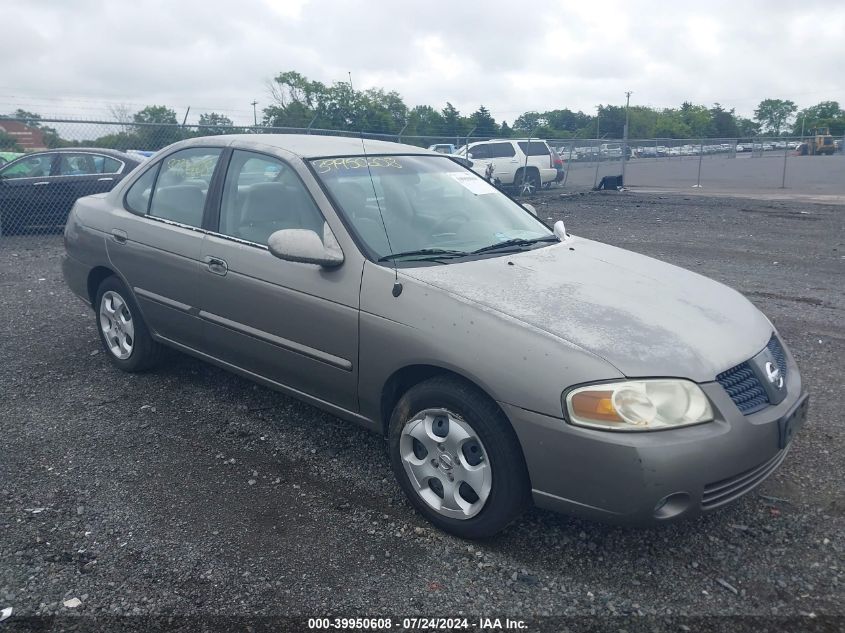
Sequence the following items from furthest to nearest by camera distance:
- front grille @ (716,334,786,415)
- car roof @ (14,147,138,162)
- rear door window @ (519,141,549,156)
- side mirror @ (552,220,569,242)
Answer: rear door window @ (519,141,549,156) → car roof @ (14,147,138,162) → side mirror @ (552,220,569,242) → front grille @ (716,334,786,415)

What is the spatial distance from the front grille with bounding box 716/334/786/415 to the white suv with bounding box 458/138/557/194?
19676mm

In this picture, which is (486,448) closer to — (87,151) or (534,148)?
(87,151)

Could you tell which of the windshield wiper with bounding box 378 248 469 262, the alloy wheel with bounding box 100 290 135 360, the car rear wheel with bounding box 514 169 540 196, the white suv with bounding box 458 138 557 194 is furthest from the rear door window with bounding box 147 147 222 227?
the white suv with bounding box 458 138 557 194

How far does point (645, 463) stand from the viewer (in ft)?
8.96

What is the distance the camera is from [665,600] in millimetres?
2850

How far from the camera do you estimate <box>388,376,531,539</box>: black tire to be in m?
3.00

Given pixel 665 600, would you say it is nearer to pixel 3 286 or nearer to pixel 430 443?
pixel 430 443

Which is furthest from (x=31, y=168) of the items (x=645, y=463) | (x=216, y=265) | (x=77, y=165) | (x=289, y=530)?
(x=645, y=463)

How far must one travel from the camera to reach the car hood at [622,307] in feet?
9.68

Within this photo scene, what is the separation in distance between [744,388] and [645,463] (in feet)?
2.07

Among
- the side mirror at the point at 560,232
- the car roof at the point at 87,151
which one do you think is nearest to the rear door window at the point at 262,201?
the side mirror at the point at 560,232

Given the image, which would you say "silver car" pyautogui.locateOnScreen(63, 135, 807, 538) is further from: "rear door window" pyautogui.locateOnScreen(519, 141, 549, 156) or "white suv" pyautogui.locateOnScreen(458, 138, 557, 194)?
"rear door window" pyautogui.locateOnScreen(519, 141, 549, 156)

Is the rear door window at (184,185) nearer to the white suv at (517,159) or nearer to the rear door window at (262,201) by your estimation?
the rear door window at (262,201)

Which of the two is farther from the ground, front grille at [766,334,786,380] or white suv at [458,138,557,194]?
white suv at [458,138,557,194]
